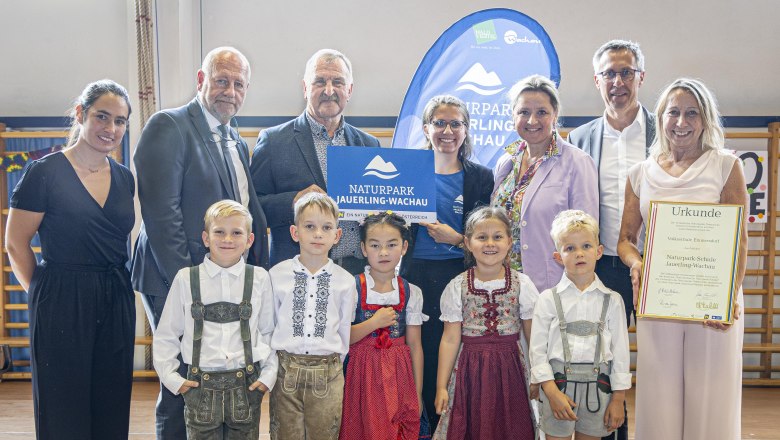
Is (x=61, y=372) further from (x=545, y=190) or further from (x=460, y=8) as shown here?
(x=460, y=8)

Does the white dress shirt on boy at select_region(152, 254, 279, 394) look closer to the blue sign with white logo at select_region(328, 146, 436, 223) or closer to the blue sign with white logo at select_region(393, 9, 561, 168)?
the blue sign with white logo at select_region(328, 146, 436, 223)

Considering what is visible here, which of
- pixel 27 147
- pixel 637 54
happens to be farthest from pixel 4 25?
pixel 637 54

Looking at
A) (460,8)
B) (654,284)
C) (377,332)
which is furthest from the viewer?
(460,8)

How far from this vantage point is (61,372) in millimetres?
2561

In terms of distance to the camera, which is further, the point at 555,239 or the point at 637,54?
the point at 637,54

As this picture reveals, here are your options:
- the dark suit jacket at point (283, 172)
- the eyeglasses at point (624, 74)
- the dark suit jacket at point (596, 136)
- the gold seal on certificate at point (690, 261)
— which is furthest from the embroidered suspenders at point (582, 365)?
the dark suit jacket at point (283, 172)

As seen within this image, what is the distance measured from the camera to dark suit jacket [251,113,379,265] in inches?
116

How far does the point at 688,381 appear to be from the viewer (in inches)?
101

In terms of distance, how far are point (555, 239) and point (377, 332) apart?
83 centimetres

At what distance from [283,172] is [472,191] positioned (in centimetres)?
88

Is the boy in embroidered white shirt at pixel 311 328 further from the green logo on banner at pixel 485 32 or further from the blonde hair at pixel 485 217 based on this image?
the green logo on banner at pixel 485 32

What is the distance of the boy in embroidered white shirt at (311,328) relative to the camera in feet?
8.11

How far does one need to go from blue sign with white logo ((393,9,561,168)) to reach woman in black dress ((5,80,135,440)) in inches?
70.4

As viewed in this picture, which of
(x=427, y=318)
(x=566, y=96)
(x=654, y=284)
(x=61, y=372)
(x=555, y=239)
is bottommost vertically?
(x=61, y=372)
